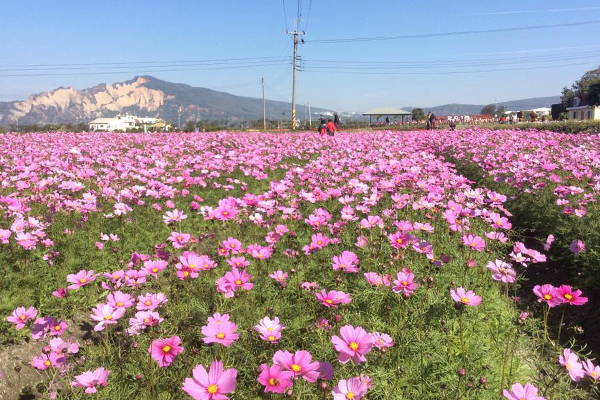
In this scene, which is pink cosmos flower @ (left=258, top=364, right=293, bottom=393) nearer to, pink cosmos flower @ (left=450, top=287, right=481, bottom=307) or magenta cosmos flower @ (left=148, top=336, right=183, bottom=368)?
magenta cosmos flower @ (left=148, top=336, right=183, bottom=368)

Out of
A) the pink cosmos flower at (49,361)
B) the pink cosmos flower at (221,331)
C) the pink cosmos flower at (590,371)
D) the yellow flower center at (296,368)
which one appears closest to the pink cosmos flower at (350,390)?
the yellow flower center at (296,368)

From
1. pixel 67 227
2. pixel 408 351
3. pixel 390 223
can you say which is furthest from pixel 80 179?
pixel 408 351

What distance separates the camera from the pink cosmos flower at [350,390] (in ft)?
4.05

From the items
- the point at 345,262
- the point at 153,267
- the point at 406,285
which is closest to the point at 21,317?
the point at 153,267

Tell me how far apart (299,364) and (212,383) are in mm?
284

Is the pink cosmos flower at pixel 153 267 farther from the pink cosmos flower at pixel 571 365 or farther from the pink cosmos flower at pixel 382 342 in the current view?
the pink cosmos flower at pixel 571 365

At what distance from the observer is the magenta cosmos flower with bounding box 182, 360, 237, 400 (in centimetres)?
120

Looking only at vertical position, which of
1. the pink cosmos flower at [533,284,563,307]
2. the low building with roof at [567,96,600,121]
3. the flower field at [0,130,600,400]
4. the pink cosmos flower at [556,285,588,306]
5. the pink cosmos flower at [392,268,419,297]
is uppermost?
the low building with roof at [567,96,600,121]

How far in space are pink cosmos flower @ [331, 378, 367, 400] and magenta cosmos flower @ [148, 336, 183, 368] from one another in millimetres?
694

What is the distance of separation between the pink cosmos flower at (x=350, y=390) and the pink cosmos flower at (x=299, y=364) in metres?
0.08

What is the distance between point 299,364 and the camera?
1.29 m

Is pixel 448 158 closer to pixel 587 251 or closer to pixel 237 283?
pixel 587 251

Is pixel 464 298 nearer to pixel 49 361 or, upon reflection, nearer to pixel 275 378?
pixel 275 378

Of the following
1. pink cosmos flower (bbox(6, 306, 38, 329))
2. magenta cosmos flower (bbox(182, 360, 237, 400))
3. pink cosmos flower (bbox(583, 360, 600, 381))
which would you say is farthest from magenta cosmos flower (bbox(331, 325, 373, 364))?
pink cosmos flower (bbox(6, 306, 38, 329))
